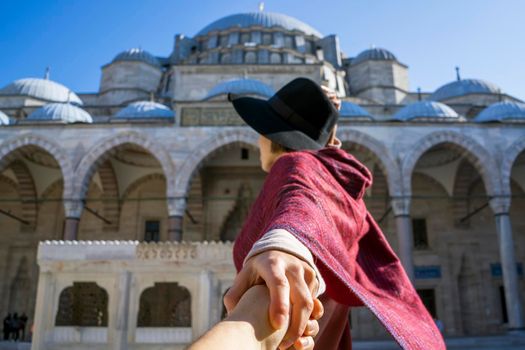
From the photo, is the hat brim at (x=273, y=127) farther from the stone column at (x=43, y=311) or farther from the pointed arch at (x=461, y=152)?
the pointed arch at (x=461, y=152)

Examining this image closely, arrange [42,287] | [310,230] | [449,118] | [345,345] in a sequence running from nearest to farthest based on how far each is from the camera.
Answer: [310,230]
[345,345]
[42,287]
[449,118]

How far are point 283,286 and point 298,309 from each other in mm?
58

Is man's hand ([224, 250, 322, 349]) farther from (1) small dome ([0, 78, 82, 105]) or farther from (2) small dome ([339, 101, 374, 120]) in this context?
(1) small dome ([0, 78, 82, 105])

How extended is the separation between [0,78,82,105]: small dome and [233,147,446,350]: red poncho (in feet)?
60.3

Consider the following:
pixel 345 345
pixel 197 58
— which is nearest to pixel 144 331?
pixel 345 345

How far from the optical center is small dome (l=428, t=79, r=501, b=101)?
17953mm

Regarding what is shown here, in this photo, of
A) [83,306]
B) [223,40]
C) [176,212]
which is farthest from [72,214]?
[223,40]

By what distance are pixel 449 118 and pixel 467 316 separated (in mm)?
6030

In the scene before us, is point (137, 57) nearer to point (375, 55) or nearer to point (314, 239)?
point (375, 55)

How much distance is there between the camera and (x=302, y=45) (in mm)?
22312

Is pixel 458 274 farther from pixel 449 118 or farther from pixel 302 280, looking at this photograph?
pixel 302 280

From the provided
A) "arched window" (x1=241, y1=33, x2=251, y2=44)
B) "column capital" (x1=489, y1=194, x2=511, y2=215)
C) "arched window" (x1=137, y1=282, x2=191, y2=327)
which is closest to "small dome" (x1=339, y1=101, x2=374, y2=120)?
"column capital" (x1=489, y1=194, x2=511, y2=215)

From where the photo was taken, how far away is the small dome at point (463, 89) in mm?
17953

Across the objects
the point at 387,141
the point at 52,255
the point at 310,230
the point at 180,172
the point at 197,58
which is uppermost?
the point at 197,58
